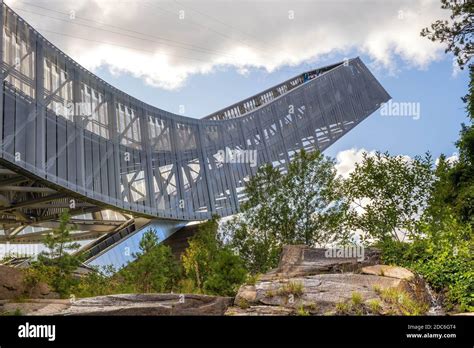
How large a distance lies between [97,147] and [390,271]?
22072mm

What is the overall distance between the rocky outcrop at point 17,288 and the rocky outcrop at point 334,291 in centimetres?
698

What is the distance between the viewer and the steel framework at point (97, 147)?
26188 millimetres

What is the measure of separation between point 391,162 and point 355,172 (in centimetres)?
143

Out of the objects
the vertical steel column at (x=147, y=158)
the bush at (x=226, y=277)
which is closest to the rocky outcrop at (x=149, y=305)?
the bush at (x=226, y=277)

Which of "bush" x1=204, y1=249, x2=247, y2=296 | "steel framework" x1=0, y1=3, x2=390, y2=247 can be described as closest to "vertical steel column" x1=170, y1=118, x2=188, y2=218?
"steel framework" x1=0, y1=3, x2=390, y2=247

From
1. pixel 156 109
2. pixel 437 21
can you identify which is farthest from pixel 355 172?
pixel 156 109

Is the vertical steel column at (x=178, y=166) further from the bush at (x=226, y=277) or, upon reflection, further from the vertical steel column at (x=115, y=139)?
the bush at (x=226, y=277)

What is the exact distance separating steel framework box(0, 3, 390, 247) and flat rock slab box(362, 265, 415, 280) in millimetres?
12300

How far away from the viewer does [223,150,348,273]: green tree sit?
70.3ft

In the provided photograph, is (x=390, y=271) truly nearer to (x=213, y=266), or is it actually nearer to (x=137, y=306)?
(x=137, y=306)

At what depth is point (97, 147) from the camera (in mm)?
31562

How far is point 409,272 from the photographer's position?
1300 centimetres

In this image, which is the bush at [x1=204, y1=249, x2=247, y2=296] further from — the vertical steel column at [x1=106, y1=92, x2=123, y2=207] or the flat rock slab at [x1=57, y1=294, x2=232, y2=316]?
the vertical steel column at [x1=106, y1=92, x2=123, y2=207]

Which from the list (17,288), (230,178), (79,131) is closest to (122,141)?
(79,131)
